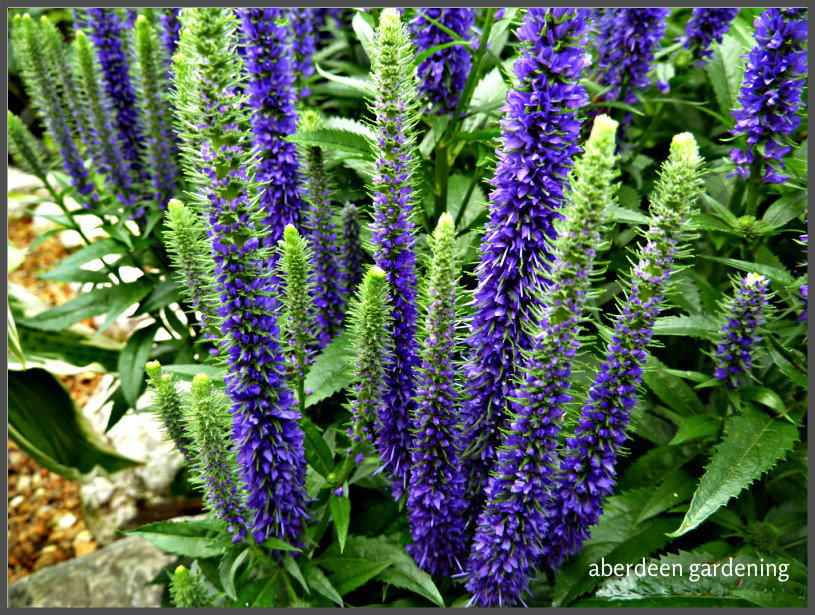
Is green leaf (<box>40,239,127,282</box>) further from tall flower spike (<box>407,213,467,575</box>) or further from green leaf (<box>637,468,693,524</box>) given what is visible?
green leaf (<box>637,468,693,524</box>)

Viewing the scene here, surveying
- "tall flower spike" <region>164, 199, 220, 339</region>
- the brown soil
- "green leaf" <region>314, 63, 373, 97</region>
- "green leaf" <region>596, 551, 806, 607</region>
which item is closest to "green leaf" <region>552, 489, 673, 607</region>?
"green leaf" <region>596, 551, 806, 607</region>

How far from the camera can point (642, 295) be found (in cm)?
207

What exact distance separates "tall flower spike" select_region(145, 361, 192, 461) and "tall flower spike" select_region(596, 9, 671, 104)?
247 centimetres

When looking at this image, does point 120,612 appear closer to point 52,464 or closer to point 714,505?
point 52,464

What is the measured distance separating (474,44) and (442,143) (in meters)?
0.46

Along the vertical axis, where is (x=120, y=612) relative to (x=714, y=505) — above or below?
below

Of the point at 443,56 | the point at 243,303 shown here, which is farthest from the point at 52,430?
the point at 443,56

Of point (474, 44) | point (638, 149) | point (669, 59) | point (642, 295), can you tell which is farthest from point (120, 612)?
point (669, 59)

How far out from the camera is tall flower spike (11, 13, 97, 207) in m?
3.46

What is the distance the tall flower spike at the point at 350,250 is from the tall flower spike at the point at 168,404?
0.80m

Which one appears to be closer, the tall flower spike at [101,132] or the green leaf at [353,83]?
the green leaf at [353,83]

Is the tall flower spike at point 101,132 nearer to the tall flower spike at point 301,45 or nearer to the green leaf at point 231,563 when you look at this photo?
the tall flower spike at point 301,45

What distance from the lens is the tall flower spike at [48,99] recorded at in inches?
136

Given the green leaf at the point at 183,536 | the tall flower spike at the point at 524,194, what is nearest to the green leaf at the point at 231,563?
the green leaf at the point at 183,536
